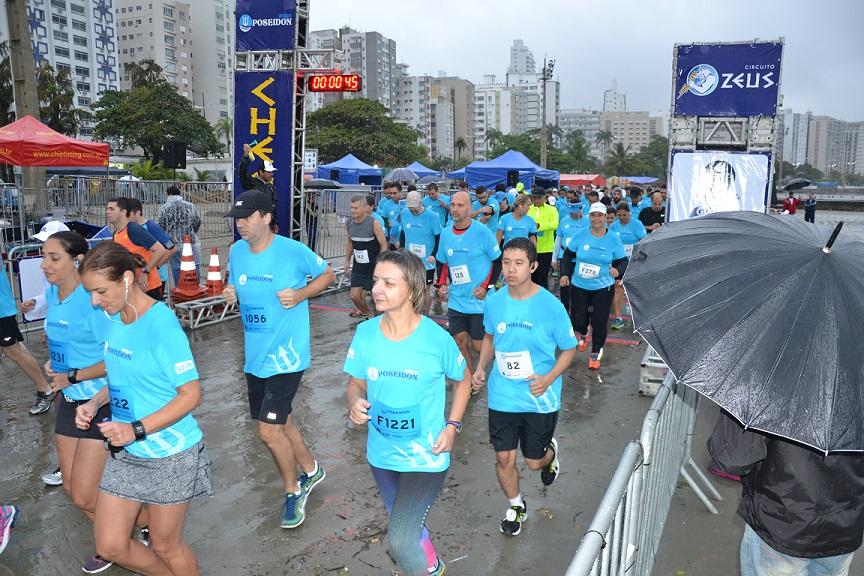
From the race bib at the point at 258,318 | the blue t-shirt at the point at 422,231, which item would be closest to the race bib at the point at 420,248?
the blue t-shirt at the point at 422,231

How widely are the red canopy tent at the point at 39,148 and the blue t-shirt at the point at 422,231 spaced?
774cm

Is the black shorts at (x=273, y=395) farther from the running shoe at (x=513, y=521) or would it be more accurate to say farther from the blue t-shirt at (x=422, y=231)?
the blue t-shirt at (x=422, y=231)

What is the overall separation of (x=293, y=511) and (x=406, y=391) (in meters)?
1.73

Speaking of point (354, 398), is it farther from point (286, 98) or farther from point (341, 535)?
point (286, 98)

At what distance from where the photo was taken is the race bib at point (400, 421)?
10.1 ft

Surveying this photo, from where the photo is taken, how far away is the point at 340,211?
1648cm

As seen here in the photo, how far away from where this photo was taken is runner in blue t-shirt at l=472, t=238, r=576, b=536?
13.3 feet

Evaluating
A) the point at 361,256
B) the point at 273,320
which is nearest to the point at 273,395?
the point at 273,320

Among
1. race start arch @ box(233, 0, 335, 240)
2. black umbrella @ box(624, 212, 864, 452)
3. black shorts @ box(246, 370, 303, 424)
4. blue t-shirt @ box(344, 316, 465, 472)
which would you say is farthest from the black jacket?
race start arch @ box(233, 0, 335, 240)

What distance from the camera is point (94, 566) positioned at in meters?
3.83

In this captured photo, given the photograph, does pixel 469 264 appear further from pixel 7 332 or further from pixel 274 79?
pixel 274 79

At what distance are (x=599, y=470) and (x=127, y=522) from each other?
3398 mm

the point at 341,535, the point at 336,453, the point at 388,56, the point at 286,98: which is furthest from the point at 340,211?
the point at 388,56

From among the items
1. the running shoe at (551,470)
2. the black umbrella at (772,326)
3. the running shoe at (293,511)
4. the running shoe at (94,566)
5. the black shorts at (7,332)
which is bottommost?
the running shoe at (94,566)
